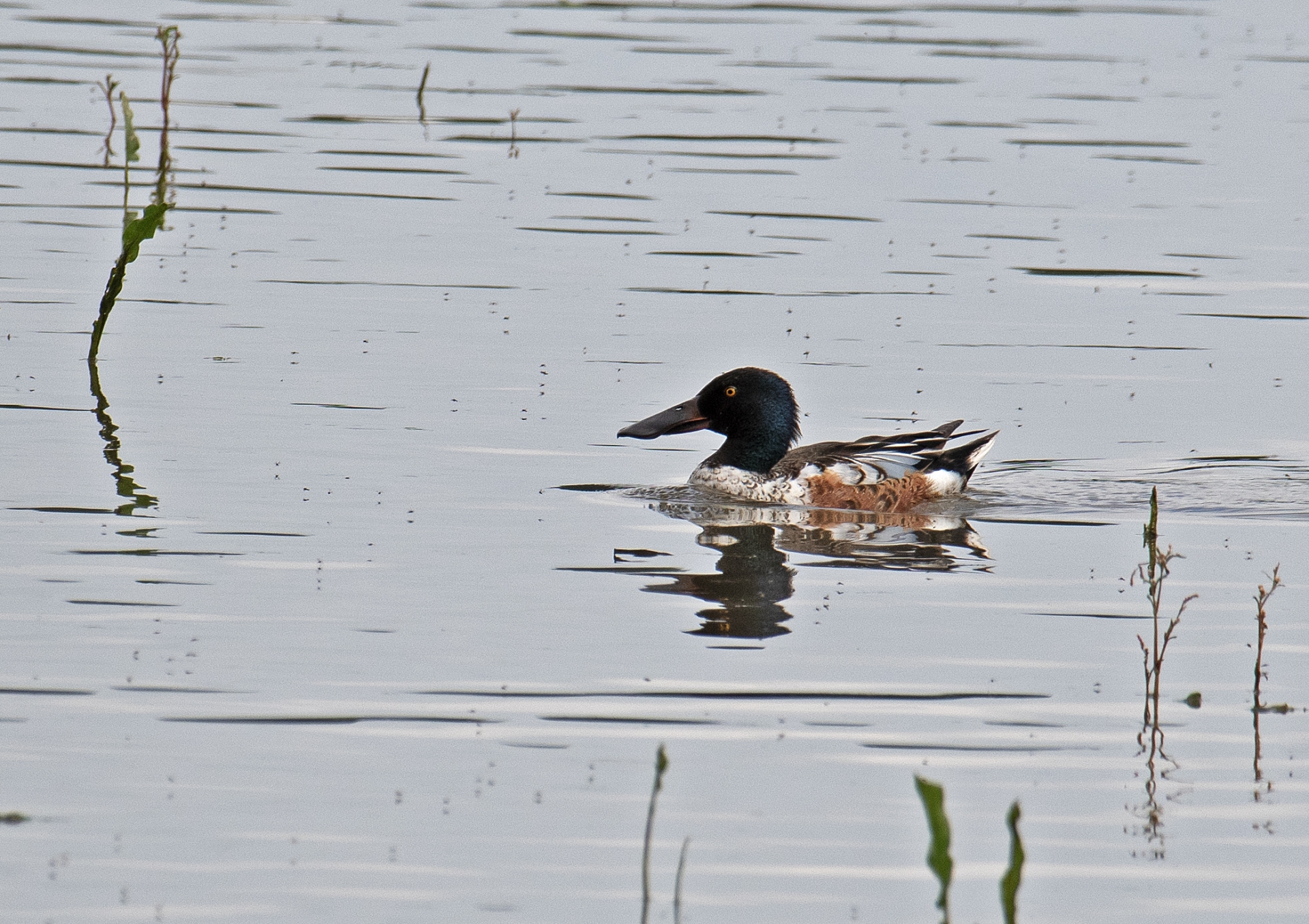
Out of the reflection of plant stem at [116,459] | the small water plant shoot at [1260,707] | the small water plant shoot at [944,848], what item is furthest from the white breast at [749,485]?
the small water plant shoot at [944,848]

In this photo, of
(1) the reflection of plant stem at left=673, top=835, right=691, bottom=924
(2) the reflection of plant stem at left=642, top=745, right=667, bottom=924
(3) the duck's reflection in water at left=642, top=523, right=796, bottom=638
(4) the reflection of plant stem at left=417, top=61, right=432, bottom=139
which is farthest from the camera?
(4) the reflection of plant stem at left=417, top=61, right=432, bottom=139

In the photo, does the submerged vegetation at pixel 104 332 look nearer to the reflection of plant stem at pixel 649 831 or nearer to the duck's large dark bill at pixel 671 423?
the duck's large dark bill at pixel 671 423

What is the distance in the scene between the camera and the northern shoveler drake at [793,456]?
39.4ft

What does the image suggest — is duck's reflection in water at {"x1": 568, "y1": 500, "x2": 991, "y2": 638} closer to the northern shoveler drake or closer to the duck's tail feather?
the northern shoveler drake

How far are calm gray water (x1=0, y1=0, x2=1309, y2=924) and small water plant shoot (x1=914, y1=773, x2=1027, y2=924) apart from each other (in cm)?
101

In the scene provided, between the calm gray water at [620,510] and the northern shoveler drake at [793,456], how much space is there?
27cm

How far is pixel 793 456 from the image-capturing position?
12.6 metres

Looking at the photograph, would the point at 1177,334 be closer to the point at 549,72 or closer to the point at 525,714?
the point at 525,714

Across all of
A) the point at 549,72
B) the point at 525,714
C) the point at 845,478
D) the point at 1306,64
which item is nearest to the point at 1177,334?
the point at 845,478

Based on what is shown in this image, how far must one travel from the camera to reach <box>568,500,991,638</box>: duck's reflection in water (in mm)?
9211

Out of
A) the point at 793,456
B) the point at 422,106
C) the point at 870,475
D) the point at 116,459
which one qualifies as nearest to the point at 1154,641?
the point at 870,475

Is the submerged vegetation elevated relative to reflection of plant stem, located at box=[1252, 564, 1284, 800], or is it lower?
elevated

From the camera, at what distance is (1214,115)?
83.4 feet

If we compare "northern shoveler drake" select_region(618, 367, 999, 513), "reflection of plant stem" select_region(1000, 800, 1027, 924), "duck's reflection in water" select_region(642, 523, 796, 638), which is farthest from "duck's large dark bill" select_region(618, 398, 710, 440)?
"reflection of plant stem" select_region(1000, 800, 1027, 924)
